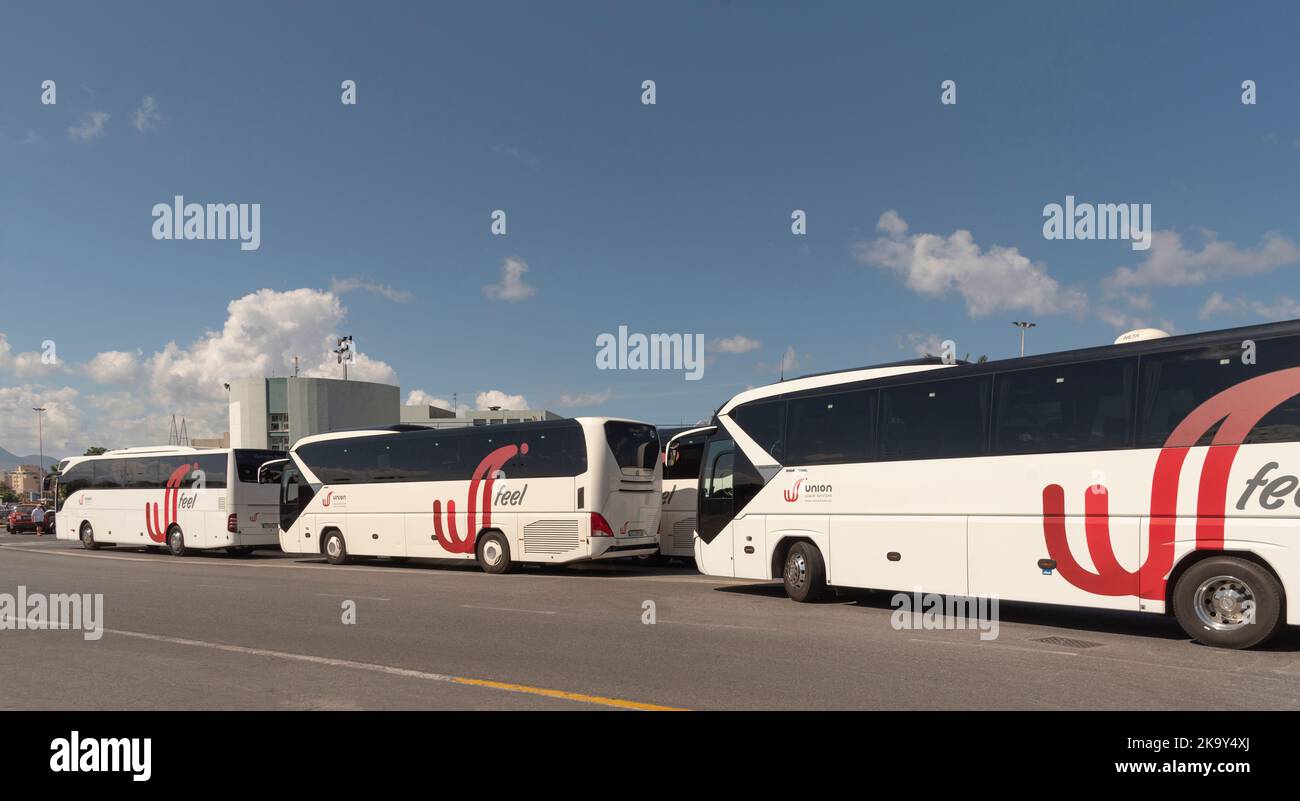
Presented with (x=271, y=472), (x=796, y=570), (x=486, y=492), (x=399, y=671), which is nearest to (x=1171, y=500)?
(x=796, y=570)

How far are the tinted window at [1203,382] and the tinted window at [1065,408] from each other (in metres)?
0.20

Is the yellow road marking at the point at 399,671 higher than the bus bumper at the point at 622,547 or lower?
higher

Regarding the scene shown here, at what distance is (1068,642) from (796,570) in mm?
4673

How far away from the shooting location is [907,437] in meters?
12.3

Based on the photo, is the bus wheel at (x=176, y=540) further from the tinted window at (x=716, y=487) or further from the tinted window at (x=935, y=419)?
the tinted window at (x=935, y=419)

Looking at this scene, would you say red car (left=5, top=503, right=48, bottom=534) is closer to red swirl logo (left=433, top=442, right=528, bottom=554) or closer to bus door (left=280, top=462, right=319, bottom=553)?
bus door (left=280, top=462, right=319, bottom=553)

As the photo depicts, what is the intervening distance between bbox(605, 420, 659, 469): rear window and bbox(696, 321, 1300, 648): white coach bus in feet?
15.9

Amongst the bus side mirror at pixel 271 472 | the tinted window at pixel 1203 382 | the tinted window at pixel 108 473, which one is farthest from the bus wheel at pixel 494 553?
the tinted window at pixel 108 473

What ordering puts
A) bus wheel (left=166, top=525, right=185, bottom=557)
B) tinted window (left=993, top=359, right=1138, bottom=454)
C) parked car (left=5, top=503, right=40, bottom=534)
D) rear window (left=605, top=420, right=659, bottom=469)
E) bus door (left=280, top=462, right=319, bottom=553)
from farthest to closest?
parked car (left=5, top=503, right=40, bottom=534) → bus wheel (left=166, top=525, right=185, bottom=557) → bus door (left=280, top=462, right=319, bottom=553) → rear window (left=605, top=420, right=659, bottom=469) → tinted window (left=993, top=359, right=1138, bottom=454)

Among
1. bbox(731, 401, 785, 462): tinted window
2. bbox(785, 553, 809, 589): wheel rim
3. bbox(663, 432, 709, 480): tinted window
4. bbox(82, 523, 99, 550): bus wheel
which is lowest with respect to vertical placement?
bbox(82, 523, 99, 550): bus wheel

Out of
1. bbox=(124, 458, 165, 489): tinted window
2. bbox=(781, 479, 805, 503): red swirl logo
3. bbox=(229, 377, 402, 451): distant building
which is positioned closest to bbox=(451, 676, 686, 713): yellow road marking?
bbox=(781, 479, 805, 503): red swirl logo

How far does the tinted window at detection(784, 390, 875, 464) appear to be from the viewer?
12.9 m

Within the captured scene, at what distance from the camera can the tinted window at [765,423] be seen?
14289 mm
